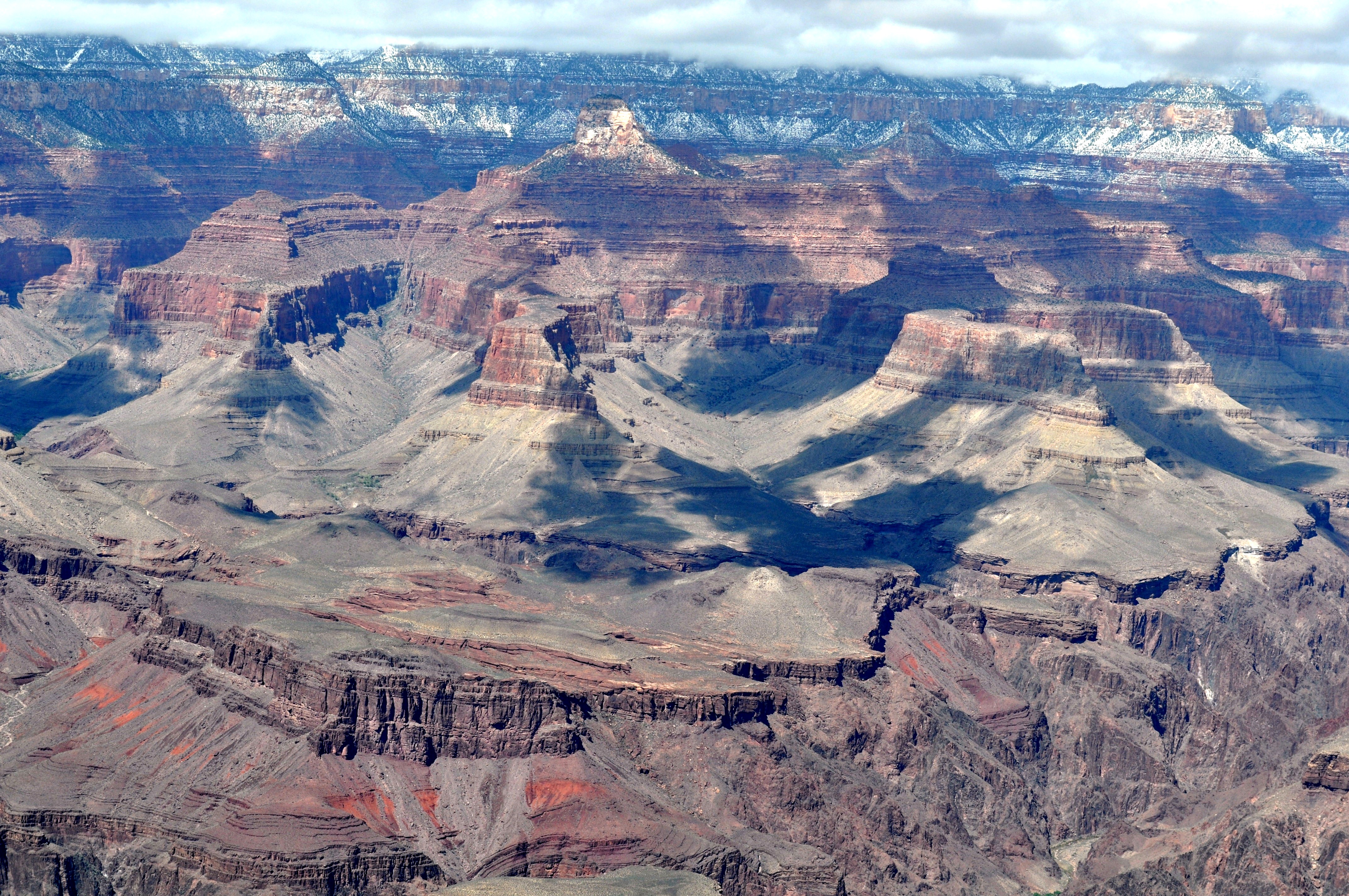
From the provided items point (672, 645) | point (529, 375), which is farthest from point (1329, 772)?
point (529, 375)

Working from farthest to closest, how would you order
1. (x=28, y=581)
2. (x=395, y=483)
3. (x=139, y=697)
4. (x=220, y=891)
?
(x=395, y=483) < (x=28, y=581) < (x=139, y=697) < (x=220, y=891)

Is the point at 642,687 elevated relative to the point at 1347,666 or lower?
elevated

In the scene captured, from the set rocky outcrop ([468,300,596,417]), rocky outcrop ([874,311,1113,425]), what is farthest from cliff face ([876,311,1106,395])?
rocky outcrop ([468,300,596,417])

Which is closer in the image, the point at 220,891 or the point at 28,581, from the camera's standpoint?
the point at 220,891

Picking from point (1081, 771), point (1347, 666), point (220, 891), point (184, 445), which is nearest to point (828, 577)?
point (1081, 771)

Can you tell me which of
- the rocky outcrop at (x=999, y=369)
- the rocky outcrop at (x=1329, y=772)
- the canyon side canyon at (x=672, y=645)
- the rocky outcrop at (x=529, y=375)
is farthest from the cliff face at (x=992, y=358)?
the rocky outcrop at (x=1329, y=772)

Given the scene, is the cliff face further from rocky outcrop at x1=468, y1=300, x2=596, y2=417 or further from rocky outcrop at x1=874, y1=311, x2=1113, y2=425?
rocky outcrop at x1=468, y1=300, x2=596, y2=417

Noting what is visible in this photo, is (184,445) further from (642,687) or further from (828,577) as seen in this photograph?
(642,687)
